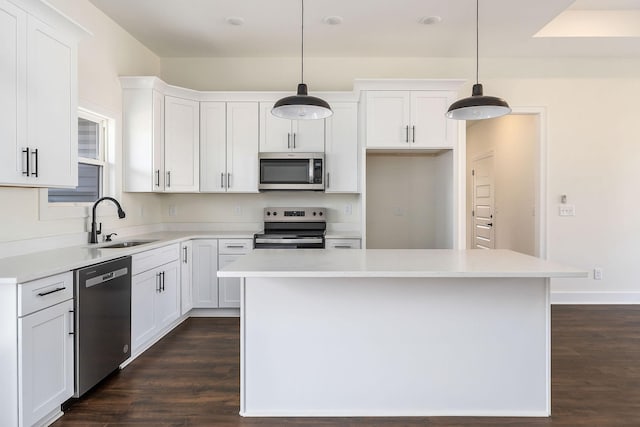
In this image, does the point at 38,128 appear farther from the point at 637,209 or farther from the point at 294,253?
the point at 637,209

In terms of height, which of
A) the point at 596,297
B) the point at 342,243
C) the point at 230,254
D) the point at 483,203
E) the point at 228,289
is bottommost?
the point at 596,297

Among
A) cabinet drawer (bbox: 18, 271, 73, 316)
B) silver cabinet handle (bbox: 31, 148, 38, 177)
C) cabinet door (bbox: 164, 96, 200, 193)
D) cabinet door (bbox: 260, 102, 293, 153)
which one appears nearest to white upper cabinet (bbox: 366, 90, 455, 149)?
cabinet door (bbox: 260, 102, 293, 153)

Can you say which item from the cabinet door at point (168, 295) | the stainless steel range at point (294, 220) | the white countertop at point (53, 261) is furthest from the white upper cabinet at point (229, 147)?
the white countertop at point (53, 261)

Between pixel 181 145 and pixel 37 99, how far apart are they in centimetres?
179

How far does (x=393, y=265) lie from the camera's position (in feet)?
6.48

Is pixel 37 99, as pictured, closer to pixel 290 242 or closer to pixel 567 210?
pixel 290 242

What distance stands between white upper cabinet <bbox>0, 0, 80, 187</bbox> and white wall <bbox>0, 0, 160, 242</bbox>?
362mm

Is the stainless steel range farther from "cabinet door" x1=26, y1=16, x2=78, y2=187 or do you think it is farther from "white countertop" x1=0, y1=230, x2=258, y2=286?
"cabinet door" x1=26, y1=16, x2=78, y2=187

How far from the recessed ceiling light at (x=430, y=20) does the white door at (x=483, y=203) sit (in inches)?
117

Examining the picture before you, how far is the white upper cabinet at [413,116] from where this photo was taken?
3.78 meters

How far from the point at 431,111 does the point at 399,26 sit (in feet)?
2.88

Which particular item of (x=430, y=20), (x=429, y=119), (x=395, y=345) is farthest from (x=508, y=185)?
(x=395, y=345)

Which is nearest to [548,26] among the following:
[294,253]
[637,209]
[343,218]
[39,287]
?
[637,209]

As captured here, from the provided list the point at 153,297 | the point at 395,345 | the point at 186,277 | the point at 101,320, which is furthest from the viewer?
the point at 186,277
